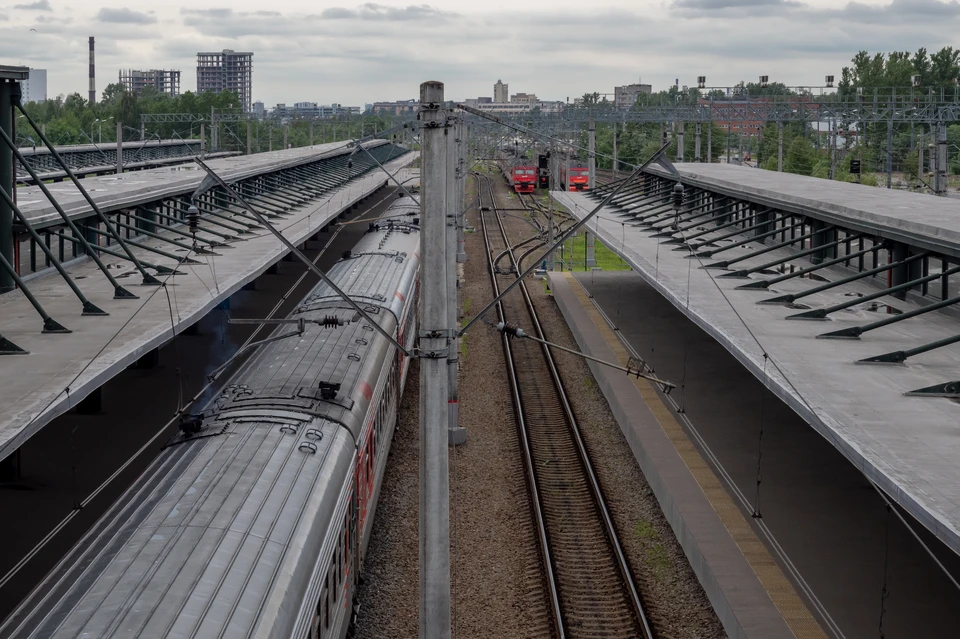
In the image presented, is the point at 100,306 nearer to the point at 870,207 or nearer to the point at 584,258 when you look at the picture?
the point at 870,207

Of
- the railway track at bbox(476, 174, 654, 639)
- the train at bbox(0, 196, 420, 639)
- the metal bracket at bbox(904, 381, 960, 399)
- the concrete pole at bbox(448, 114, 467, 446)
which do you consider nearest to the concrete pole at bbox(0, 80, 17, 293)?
the train at bbox(0, 196, 420, 639)

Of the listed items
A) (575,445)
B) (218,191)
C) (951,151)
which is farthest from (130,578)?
(951,151)

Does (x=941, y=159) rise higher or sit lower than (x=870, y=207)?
higher

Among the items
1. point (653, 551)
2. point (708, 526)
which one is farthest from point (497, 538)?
point (708, 526)

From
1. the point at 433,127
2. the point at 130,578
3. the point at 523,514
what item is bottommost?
the point at 523,514

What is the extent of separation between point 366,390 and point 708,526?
5110 millimetres

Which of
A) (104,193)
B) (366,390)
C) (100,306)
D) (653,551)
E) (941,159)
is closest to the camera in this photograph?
(366,390)

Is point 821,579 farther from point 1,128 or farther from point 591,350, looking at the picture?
point 1,128

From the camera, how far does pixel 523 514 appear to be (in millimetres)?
15555

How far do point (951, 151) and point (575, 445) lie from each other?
211 ft

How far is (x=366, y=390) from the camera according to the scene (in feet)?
41.4

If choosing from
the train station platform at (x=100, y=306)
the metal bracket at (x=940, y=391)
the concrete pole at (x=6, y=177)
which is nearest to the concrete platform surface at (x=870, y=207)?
the metal bracket at (x=940, y=391)

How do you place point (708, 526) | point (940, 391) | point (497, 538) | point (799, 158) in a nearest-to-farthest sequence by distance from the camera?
point (940, 391) → point (708, 526) → point (497, 538) → point (799, 158)

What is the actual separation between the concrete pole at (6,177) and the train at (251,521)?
673 centimetres
